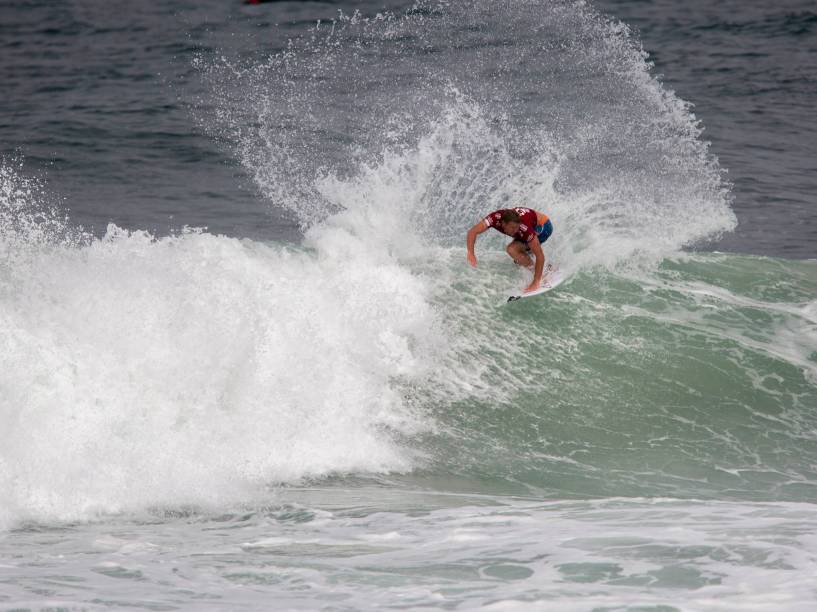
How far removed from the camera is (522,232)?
1054cm

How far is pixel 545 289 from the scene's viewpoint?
35.8 ft

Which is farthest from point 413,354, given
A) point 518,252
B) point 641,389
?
point 641,389

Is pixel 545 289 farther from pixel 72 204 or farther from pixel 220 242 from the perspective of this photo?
pixel 72 204

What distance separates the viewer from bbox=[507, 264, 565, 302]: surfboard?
1078 centimetres

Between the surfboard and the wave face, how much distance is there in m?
0.13

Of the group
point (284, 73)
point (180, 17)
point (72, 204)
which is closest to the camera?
point (72, 204)

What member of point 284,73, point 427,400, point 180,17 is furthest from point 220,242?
point 180,17

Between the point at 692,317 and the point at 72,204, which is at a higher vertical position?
the point at 72,204

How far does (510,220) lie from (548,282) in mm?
1352

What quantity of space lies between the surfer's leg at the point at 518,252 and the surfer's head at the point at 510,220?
85 centimetres

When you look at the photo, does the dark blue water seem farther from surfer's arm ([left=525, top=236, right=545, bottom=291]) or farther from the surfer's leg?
surfer's arm ([left=525, top=236, right=545, bottom=291])

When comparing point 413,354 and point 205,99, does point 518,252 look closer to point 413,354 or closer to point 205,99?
point 413,354

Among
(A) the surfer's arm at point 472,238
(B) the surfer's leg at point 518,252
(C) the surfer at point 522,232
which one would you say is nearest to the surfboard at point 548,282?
(C) the surfer at point 522,232

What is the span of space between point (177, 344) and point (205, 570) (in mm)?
3475
